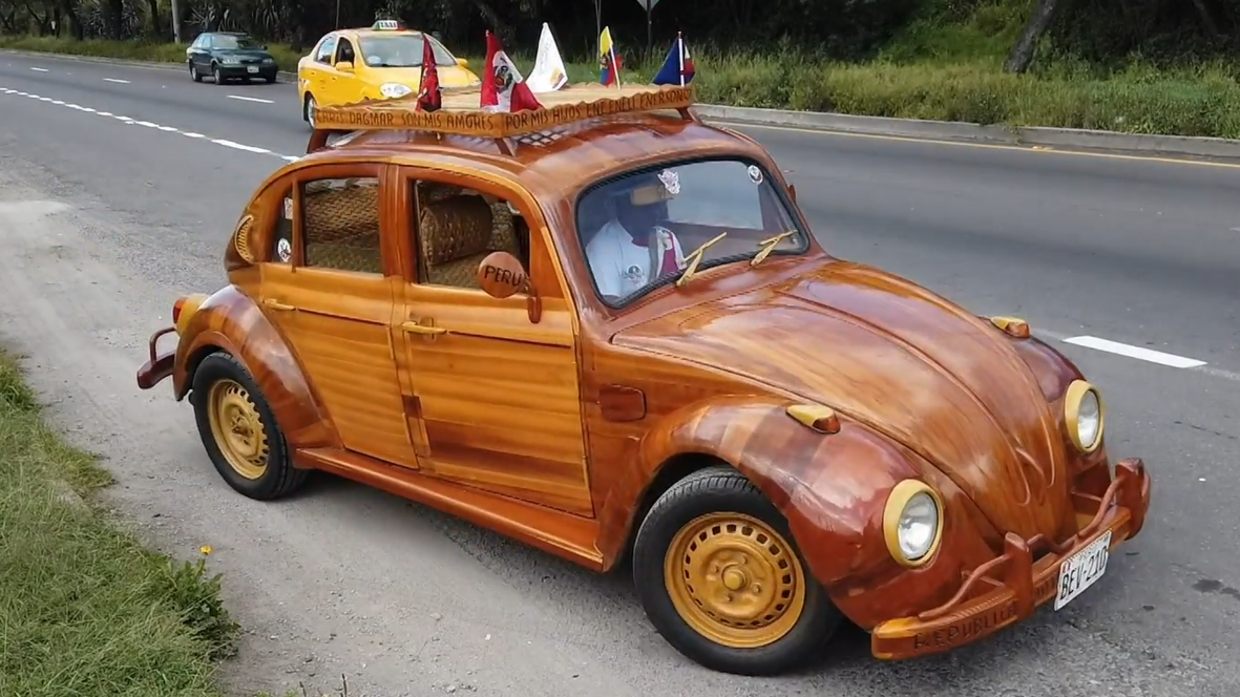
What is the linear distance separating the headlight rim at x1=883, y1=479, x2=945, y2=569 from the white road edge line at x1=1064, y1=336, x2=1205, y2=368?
379 centimetres

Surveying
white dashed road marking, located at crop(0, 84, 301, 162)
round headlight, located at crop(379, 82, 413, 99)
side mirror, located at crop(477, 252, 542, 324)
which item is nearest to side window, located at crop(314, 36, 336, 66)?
white dashed road marking, located at crop(0, 84, 301, 162)

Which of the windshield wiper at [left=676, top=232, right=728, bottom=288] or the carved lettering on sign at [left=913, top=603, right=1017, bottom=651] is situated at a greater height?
the windshield wiper at [left=676, top=232, right=728, bottom=288]

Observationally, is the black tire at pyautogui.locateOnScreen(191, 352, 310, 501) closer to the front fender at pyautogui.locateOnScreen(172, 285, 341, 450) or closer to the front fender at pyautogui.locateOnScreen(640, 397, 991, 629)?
the front fender at pyautogui.locateOnScreen(172, 285, 341, 450)

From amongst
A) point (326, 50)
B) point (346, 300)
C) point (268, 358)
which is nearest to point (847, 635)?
point (346, 300)

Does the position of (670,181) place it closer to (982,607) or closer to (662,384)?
(662,384)

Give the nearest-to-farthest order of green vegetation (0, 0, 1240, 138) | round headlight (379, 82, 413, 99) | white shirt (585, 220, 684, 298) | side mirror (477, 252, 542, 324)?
side mirror (477, 252, 542, 324), white shirt (585, 220, 684, 298), green vegetation (0, 0, 1240, 138), round headlight (379, 82, 413, 99)

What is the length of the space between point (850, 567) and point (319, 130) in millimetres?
3132

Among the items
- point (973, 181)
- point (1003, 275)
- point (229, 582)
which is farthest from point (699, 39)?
point (229, 582)

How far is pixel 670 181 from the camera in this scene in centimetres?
456

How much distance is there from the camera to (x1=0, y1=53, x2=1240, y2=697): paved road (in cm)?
393

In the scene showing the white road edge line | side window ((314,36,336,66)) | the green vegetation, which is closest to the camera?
the white road edge line

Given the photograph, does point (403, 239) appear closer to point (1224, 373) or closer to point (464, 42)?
point (1224, 373)

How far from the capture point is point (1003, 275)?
884 centimetres

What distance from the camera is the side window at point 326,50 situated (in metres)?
19.8
